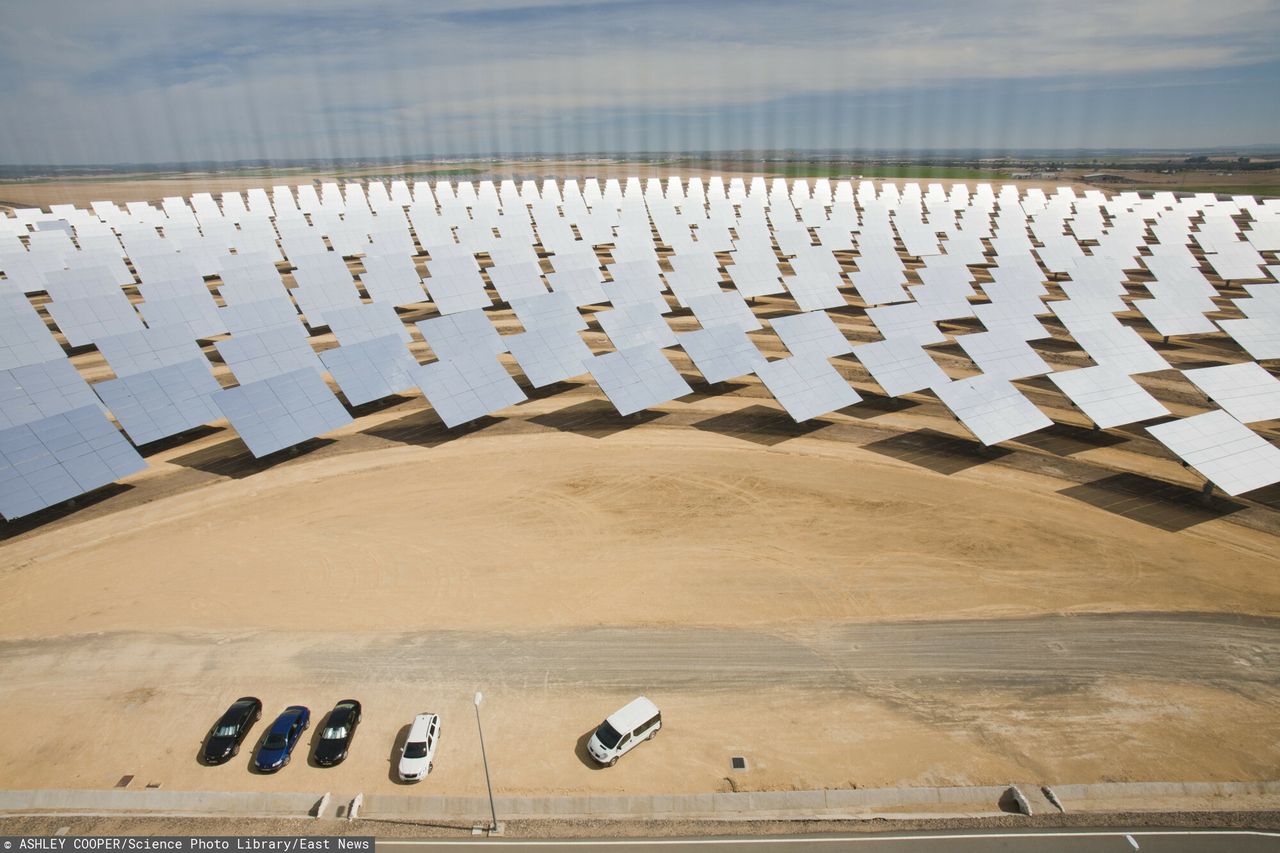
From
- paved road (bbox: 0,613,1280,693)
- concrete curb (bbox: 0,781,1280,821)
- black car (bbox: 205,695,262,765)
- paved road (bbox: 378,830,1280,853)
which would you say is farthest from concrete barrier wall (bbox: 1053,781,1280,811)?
black car (bbox: 205,695,262,765)

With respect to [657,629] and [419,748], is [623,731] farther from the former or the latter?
[419,748]

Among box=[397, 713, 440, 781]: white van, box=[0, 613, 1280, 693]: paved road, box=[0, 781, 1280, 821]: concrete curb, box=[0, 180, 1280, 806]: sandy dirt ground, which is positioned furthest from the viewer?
box=[0, 613, 1280, 693]: paved road

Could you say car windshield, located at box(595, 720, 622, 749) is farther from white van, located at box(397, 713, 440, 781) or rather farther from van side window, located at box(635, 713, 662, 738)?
white van, located at box(397, 713, 440, 781)

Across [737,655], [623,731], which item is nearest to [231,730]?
[623,731]

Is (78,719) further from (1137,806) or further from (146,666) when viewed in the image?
(1137,806)

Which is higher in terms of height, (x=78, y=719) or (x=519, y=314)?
(x=519, y=314)

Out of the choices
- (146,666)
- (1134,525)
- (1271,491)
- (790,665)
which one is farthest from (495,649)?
(1271,491)
